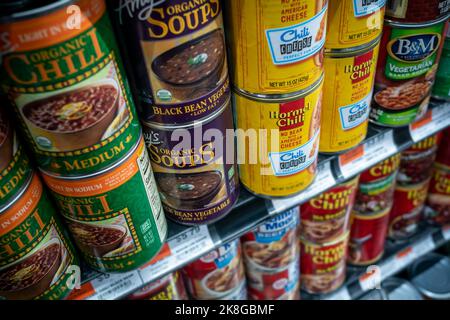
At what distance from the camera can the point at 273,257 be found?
1.39 m

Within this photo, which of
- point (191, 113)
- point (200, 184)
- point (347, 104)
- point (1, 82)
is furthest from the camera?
point (347, 104)

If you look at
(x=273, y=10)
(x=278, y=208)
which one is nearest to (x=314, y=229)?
(x=278, y=208)

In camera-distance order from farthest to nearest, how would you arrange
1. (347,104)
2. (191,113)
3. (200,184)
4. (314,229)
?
(314,229) → (347,104) → (200,184) → (191,113)

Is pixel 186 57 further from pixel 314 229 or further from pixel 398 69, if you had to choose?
pixel 314 229

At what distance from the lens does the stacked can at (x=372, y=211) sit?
56.9 inches

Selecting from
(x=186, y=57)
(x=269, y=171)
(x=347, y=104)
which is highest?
(x=186, y=57)

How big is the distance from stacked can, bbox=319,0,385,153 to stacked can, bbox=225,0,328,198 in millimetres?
77

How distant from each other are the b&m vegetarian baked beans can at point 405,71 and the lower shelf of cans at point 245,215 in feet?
0.27

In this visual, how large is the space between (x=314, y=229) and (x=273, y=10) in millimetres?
900

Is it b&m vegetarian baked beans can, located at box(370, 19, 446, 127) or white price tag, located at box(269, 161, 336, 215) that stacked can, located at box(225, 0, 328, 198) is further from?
b&m vegetarian baked beans can, located at box(370, 19, 446, 127)

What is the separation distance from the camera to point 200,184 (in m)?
0.98

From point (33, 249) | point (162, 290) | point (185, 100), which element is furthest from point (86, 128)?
point (162, 290)

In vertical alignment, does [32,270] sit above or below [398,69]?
below

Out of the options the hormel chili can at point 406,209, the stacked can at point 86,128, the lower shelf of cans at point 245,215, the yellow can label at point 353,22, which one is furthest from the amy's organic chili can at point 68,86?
the hormel chili can at point 406,209
